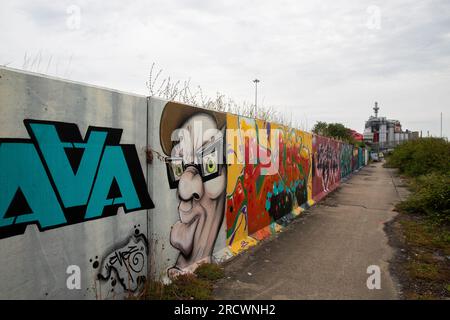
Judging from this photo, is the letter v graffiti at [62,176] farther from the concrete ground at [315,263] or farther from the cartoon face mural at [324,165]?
the cartoon face mural at [324,165]

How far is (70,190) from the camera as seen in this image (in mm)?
2803

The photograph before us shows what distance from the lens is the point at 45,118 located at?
8.54 ft

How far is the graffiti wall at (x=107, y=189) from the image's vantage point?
8.03 feet

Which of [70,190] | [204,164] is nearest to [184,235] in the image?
[204,164]

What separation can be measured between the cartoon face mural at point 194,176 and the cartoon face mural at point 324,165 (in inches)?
291

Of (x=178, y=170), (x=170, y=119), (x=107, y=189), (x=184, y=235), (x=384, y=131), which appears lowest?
(x=184, y=235)

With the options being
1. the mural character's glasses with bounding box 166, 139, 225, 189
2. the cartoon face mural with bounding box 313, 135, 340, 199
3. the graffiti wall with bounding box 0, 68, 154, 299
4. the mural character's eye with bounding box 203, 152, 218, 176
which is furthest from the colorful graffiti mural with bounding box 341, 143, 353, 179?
the graffiti wall with bounding box 0, 68, 154, 299

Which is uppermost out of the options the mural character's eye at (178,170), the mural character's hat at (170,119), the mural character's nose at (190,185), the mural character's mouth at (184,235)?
the mural character's hat at (170,119)

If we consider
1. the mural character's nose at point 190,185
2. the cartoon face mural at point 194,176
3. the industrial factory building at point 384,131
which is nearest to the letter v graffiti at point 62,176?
the cartoon face mural at point 194,176

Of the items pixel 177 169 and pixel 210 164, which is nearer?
pixel 177 169

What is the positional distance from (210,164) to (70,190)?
242cm

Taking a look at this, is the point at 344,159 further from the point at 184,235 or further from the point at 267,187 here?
the point at 184,235

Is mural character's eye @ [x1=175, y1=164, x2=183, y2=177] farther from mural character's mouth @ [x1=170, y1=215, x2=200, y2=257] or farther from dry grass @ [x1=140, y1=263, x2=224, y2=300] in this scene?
dry grass @ [x1=140, y1=263, x2=224, y2=300]
